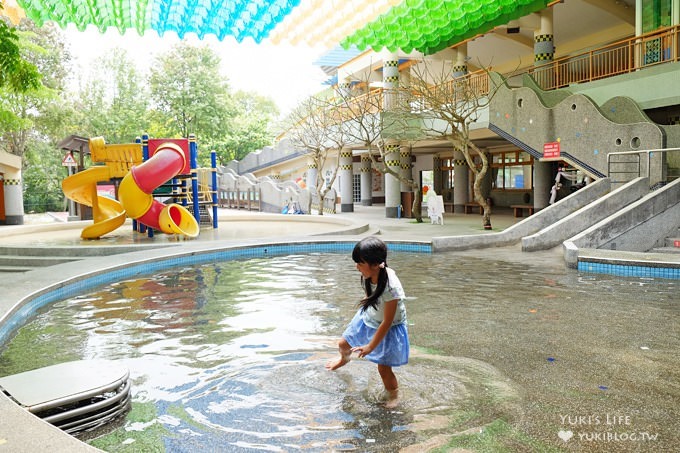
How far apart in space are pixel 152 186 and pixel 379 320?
11532 millimetres

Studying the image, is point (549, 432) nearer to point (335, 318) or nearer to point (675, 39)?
point (335, 318)

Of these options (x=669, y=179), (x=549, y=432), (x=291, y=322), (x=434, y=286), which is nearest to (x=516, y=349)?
(x=549, y=432)

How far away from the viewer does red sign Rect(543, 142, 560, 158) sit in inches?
648

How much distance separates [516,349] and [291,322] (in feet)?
8.24

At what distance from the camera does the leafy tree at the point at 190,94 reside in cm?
4334

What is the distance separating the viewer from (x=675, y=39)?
14.5m

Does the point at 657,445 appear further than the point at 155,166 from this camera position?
No

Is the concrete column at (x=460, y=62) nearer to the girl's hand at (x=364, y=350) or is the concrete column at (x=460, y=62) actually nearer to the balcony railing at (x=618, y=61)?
the balcony railing at (x=618, y=61)

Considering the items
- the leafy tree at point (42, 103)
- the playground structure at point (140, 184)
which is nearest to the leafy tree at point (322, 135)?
the playground structure at point (140, 184)

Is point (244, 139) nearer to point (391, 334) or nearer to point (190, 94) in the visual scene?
point (190, 94)

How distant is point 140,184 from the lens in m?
14.4

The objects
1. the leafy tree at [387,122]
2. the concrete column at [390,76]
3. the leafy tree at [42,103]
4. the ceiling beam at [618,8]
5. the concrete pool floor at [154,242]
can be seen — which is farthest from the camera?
the leafy tree at [42,103]

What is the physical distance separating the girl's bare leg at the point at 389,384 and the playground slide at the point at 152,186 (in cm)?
1135

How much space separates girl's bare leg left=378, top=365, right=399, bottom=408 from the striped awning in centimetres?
1237
